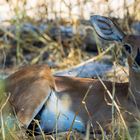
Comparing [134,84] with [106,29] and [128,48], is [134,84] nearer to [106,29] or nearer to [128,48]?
[128,48]

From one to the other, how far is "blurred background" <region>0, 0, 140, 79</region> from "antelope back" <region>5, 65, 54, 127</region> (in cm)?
202

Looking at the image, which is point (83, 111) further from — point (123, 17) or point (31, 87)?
point (123, 17)

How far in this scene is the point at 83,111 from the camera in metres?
5.59

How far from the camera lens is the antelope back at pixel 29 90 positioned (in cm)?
541

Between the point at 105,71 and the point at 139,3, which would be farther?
the point at 139,3

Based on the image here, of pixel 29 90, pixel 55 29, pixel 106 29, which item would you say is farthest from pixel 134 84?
pixel 55 29

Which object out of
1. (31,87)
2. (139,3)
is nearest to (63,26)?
(139,3)

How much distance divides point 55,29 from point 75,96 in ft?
9.82

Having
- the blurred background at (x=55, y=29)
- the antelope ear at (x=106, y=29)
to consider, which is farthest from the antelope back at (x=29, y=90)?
the blurred background at (x=55, y=29)

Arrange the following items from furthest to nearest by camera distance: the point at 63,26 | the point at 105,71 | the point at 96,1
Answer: the point at 63,26, the point at 96,1, the point at 105,71

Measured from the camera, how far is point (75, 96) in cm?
578

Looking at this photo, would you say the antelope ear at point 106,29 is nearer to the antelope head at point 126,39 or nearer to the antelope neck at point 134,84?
the antelope head at point 126,39

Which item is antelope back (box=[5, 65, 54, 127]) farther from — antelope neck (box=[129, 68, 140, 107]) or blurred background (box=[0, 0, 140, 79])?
blurred background (box=[0, 0, 140, 79])

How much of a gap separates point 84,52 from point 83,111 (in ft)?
9.77
